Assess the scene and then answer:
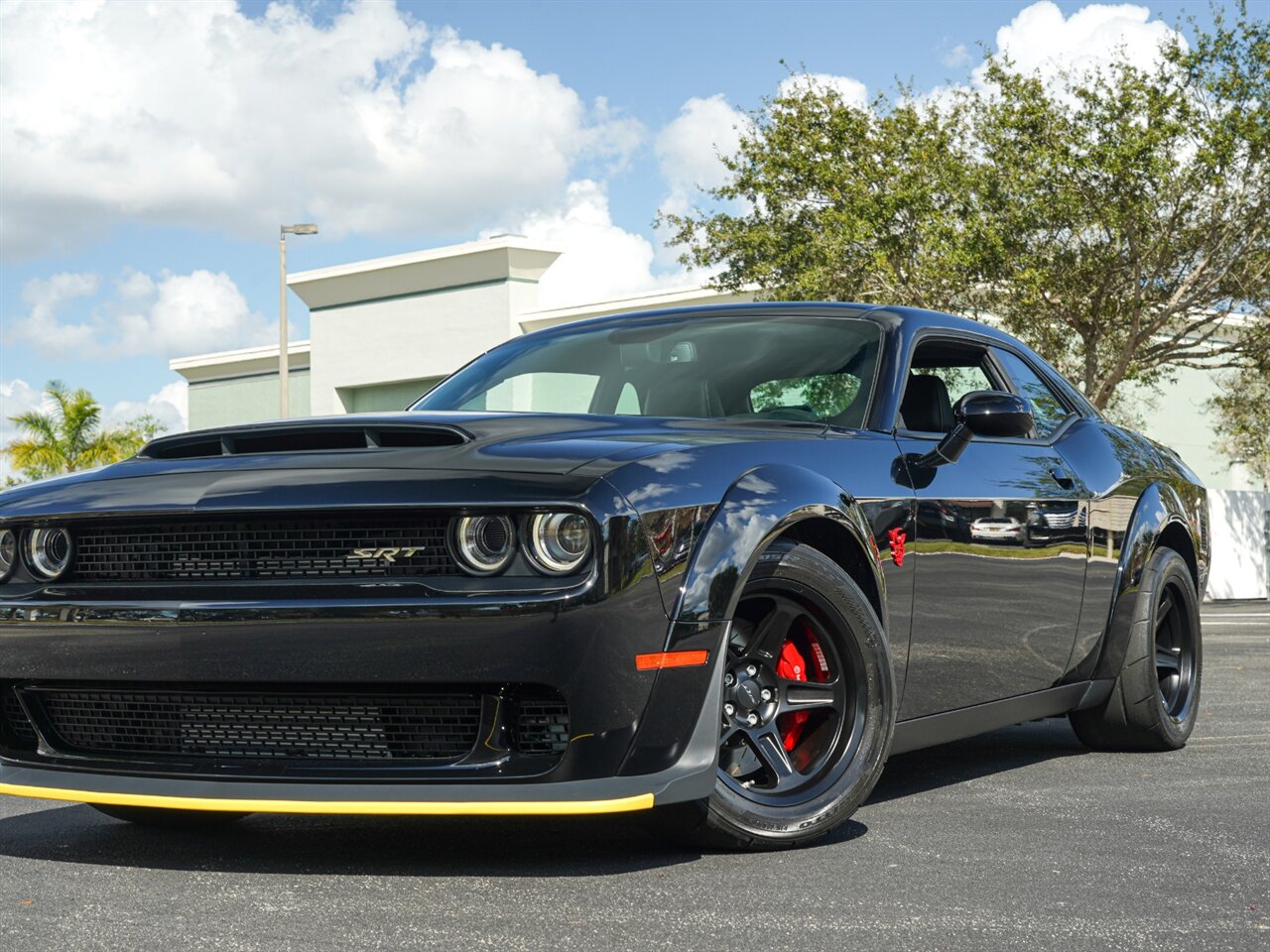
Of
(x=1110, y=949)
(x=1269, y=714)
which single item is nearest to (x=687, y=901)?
(x=1110, y=949)

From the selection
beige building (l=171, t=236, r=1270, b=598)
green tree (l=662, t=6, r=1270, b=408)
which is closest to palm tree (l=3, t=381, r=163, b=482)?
beige building (l=171, t=236, r=1270, b=598)

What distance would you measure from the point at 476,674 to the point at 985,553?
6.64 ft

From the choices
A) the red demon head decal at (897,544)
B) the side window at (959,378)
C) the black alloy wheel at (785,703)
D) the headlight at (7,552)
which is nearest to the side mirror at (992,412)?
the side window at (959,378)

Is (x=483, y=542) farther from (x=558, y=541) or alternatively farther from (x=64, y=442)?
(x=64, y=442)

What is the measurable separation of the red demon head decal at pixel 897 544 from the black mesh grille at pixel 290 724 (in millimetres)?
1391

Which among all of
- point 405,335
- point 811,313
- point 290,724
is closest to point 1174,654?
point 811,313

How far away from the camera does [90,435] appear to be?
4409 centimetres

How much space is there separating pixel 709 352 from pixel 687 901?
6.85ft

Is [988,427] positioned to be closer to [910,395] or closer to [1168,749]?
[910,395]

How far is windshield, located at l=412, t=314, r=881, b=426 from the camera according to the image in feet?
16.3

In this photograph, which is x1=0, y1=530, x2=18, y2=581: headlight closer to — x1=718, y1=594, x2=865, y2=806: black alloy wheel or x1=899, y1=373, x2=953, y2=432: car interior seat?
x1=718, y1=594, x2=865, y2=806: black alloy wheel

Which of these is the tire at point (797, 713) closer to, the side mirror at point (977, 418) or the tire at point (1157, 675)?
the side mirror at point (977, 418)

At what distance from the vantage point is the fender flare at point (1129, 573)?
5.97 meters

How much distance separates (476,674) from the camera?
357 cm
